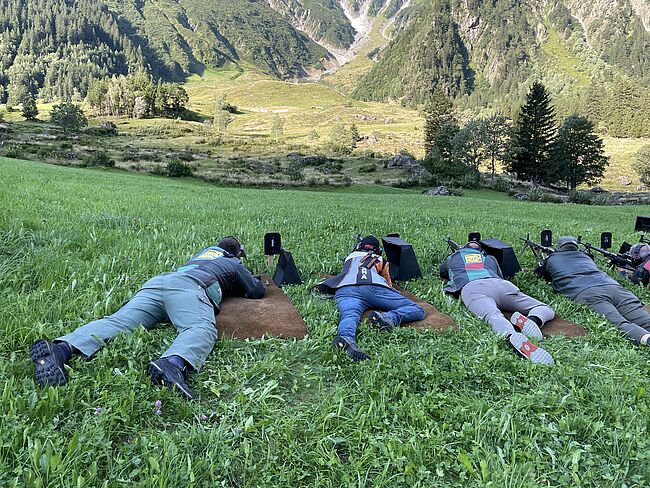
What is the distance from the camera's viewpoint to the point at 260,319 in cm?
543

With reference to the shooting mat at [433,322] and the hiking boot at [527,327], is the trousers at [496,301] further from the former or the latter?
the shooting mat at [433,322]

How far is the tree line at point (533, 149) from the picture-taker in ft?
210

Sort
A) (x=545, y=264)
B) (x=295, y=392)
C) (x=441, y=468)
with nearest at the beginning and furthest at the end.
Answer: (x=441, y=468) < (x=295, y=392) < (x=545, y=264)

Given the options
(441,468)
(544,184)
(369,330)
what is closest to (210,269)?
(369,330)

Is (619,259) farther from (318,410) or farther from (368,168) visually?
(368,168)

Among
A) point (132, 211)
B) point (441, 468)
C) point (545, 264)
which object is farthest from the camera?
point (132, 211)

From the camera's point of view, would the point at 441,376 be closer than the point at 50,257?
Yes

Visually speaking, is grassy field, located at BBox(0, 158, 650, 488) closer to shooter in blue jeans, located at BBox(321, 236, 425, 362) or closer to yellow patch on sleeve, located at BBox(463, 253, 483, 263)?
shooter in blue jeans, located at BBox(321, 236, 425, 362)

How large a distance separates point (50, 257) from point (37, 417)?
13.2 feet

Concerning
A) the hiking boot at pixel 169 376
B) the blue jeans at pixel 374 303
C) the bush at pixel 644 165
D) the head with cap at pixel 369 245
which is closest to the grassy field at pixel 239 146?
the bush at pixel 644 165

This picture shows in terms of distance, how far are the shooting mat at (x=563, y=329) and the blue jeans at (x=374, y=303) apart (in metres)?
1.74

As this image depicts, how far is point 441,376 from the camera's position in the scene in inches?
157

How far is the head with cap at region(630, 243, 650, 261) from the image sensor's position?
8898mm

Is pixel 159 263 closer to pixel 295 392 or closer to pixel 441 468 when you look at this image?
pixel 295 392
